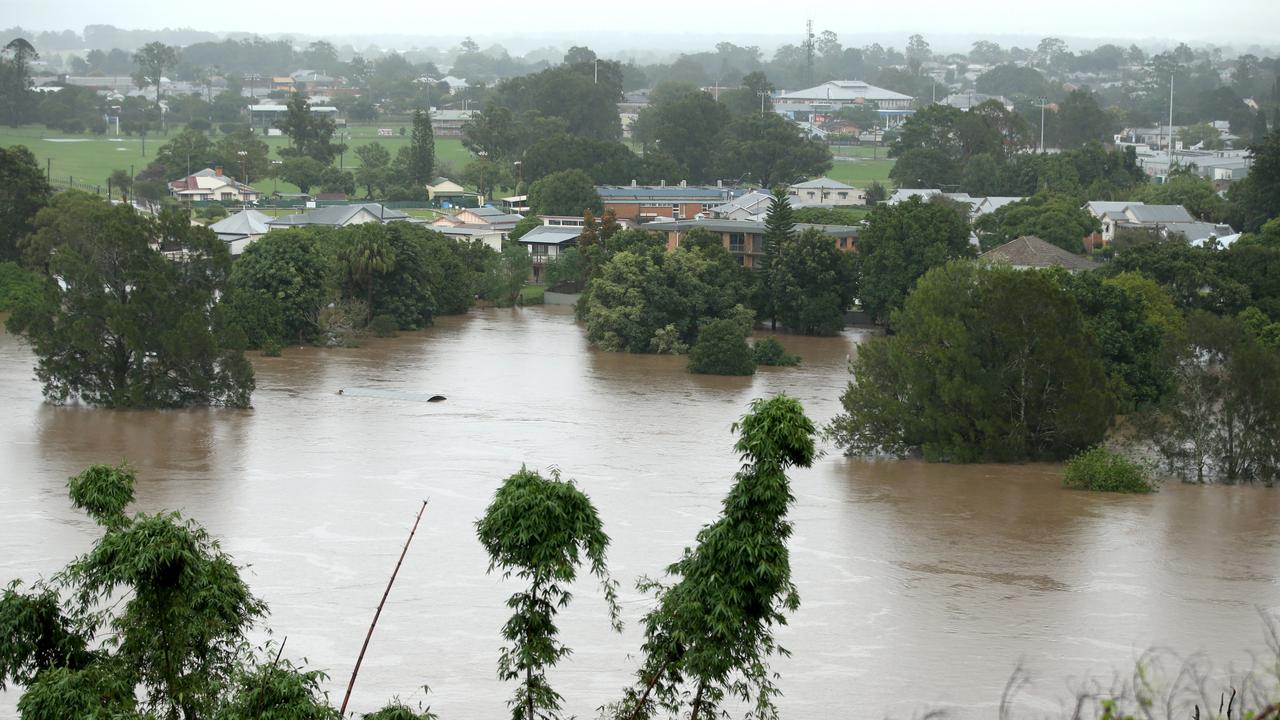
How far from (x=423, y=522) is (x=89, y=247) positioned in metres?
7.13

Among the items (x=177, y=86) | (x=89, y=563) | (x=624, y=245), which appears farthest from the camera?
(x=177, y=86)

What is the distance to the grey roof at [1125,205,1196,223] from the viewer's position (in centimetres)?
3412

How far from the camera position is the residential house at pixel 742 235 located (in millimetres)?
29609

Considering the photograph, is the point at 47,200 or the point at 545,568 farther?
the point at 47,200

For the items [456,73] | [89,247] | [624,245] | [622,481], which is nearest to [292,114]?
[624,245]

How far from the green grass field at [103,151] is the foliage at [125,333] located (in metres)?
23.9

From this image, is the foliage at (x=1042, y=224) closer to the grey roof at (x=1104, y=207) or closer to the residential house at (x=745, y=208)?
the grey roof at (x=1104, y=207)

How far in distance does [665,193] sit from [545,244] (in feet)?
28.8

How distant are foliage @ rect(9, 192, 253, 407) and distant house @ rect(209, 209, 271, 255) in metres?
11.4

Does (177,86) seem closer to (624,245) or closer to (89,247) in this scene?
(624,245)

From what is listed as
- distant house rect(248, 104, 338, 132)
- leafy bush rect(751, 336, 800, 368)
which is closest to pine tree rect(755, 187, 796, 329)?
leafy bush rect(751, 336, 800, 368)

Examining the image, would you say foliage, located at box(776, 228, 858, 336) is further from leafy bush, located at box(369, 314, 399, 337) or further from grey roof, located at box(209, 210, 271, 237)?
grey roof, located at box(209, 210, 271, 237)

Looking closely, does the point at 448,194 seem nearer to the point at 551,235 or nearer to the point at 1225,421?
the point at 551,235

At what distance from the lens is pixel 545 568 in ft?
22.6
